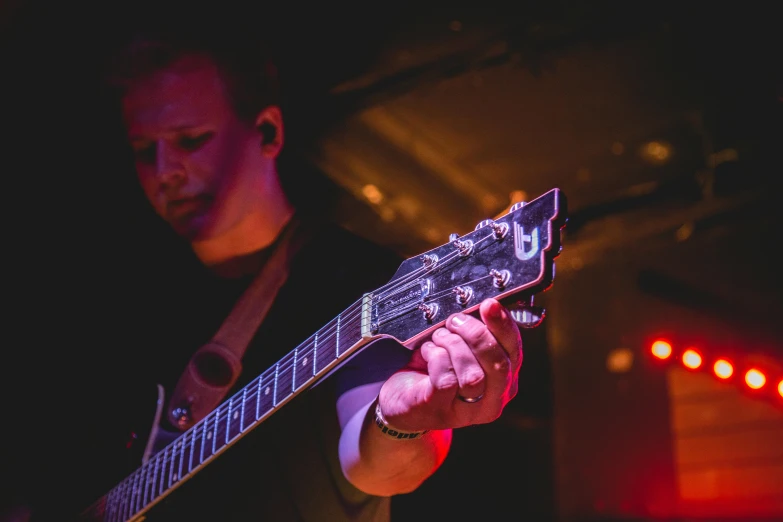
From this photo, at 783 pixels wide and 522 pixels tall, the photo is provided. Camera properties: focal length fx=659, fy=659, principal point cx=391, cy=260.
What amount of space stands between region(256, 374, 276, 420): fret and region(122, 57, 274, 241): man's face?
840mm

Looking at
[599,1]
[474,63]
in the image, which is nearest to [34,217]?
[474,63]

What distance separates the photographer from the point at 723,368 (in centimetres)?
267

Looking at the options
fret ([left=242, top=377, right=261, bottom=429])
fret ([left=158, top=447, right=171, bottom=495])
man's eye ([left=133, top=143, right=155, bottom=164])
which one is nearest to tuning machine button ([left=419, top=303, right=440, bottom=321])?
fret ([left=242, top=377, right=261, bottom=429])

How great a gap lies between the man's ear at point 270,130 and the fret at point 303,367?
1.10m

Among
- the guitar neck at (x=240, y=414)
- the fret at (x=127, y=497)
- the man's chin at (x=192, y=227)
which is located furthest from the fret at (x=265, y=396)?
the man's chin at (x=192, y=227)

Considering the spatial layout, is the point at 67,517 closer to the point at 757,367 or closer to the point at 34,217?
the point at 34,217

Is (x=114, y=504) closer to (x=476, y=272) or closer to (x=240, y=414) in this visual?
(x=240, y=414)

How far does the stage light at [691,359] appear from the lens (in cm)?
270

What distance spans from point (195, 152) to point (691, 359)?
6.91 ft

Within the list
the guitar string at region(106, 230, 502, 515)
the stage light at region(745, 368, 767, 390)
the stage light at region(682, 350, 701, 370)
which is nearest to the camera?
the guitar string at region(106, 230, 502, 515)

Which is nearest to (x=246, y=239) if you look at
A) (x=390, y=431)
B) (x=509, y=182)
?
(x=390, y=431)

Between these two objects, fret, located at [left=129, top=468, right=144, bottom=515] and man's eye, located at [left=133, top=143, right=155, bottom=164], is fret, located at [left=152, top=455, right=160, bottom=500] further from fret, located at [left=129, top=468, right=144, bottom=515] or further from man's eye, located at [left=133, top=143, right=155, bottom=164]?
man's eye, located at [left=133, top=143, right=155, bottom=164]

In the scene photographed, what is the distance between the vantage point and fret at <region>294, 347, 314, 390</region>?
4.49 ft

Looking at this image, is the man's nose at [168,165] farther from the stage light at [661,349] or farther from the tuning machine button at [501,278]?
the stage light at [661,349]
